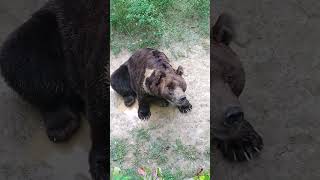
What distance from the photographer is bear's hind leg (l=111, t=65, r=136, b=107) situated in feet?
6.23

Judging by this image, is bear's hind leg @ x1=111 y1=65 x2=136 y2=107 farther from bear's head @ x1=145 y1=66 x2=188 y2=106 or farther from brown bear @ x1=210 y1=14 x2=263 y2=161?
brown bear @ x1=210 y1=14 x2=263 y2=161

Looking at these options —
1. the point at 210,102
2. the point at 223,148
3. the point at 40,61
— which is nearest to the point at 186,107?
the point at 210,102

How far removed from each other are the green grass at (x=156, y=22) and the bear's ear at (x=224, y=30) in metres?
0.12

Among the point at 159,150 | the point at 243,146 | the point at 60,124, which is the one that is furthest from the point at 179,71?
the point at 60,124

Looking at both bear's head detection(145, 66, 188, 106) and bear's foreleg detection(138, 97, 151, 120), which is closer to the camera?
bear's head detection(145, 66, 188, 106)

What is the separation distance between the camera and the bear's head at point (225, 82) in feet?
6.64

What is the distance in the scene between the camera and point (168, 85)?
1802 millimetres

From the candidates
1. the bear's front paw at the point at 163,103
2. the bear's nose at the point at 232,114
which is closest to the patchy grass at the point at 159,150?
the bear's front paw at the point at 163,103

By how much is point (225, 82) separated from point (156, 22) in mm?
306

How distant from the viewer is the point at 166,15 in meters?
1.96

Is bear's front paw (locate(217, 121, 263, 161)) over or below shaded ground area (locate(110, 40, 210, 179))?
below

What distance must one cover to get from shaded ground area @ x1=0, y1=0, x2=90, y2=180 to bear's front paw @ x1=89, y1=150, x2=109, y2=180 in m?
0.06

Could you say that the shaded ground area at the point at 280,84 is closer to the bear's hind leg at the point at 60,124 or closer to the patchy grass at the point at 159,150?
the patchy grass at the point at 159,150

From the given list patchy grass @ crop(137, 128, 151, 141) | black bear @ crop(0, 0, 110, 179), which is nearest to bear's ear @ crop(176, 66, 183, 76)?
patchy grass @ crop(137, 128, 151, 141)
